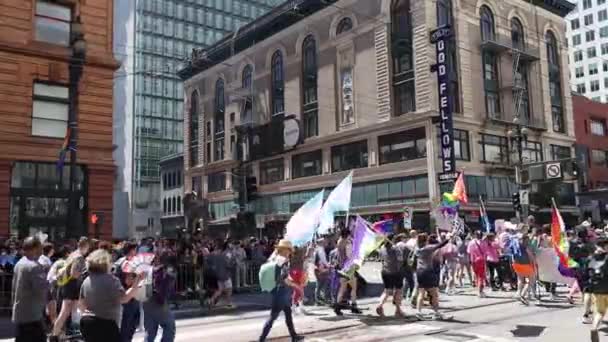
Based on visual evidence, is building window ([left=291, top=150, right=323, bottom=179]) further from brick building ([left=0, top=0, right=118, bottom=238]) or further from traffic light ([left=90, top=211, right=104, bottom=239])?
traffic light ([left=90, top=211, right=104, bottom=239])

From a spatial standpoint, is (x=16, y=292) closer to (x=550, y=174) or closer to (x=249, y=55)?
(x=550, y=174)

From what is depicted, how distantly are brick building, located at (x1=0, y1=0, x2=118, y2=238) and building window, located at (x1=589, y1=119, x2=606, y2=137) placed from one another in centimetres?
4579

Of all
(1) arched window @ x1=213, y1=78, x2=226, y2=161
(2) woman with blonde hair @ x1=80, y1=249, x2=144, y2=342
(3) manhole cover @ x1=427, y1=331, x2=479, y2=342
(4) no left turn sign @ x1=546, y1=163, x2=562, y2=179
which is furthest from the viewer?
(1) arched window @ x1=213, y1=78, x2=226, y2=161

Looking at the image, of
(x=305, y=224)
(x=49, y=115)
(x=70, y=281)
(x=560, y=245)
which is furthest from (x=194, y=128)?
(x=70, y=281)

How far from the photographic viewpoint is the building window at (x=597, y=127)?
177ft

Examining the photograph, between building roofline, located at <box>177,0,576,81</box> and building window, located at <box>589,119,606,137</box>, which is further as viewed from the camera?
building window, located at <box>589,119,606,137</box>

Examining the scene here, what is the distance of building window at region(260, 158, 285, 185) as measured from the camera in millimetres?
50938

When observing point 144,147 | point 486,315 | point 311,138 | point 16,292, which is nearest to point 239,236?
point 486,315

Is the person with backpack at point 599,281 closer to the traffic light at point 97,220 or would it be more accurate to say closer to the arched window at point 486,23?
the traffic light at point 97,220

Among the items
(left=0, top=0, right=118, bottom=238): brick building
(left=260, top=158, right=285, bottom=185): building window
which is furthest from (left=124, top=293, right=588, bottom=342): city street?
Result: (left=260, top=158, right=285, bottom=185): building window

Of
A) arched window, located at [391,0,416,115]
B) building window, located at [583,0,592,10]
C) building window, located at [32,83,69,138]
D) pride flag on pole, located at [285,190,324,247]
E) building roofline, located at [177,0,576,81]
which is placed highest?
building window, located at [583,0,592,10]

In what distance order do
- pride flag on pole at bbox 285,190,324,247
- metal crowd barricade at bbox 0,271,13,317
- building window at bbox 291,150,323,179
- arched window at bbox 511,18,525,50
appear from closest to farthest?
pride flag on pole at bbox 285,190,324,247, metal crowd barricade at bbox 0,271,13,317, arched window at bbox 511,18,525,50, building window at bbox 291,150,323,179

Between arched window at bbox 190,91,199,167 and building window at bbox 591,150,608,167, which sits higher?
arched window at bbox 190,91,199,167

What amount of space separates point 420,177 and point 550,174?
1355 centimetres
